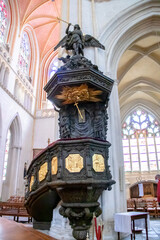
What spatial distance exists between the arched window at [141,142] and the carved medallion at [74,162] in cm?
1355

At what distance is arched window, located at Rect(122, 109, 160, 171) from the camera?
15773 millimetres

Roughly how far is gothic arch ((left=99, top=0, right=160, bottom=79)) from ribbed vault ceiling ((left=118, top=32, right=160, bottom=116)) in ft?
2.55

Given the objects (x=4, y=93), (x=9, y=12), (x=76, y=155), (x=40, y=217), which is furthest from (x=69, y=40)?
(x=9, y=12)

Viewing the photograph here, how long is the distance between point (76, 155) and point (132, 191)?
43.5 ft

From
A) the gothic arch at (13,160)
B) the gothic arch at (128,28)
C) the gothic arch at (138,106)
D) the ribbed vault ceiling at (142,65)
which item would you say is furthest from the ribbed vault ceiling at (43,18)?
the gothic arch at (128,28)

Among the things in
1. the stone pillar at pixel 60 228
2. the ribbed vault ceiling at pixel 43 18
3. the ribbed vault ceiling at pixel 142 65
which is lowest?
the stone pillar at pixel 60 228

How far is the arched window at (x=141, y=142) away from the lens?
51.8 feet

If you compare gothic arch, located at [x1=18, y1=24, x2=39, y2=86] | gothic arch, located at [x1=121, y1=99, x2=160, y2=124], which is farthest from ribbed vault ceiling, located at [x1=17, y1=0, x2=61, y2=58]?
gothic arch, located at [x1=121, y1=99, x2=160, y2=124]

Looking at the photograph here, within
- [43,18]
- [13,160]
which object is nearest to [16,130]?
[13,160]

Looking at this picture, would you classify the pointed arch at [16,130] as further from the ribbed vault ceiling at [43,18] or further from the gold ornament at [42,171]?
the gold ornament at [42,171]

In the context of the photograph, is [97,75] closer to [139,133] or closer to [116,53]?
[116,53]

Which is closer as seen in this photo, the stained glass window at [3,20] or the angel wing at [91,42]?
the angel wing at [91,42]

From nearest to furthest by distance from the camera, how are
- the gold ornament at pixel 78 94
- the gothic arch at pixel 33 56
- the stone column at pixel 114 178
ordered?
the gold ornament at pixel 78 94 < the stone column at pixel 114 178 < the gothic arch at pixel 33 56

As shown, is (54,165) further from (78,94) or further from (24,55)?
(24,55)
